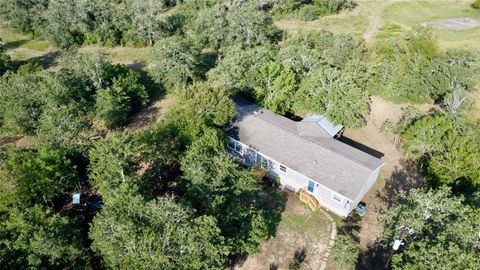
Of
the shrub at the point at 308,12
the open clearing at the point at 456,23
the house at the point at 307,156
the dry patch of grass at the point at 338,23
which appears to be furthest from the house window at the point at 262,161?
the open clearing at the point at 456,23

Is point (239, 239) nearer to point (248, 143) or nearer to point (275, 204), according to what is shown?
point (275, 204)

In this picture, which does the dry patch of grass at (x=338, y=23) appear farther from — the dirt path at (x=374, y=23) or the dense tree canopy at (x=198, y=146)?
the dense tree canopy at (x=198, y=146)

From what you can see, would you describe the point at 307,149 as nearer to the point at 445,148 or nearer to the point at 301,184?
the point at 301,184

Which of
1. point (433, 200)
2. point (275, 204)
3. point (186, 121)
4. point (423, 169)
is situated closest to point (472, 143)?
point (423, 169)

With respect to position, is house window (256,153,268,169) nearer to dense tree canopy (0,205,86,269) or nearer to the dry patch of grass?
dense tree canopy (0,205,86,269)

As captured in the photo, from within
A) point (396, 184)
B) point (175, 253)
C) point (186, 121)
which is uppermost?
point (186, 121)

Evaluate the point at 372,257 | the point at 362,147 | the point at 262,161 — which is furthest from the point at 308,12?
the point at 372,257
